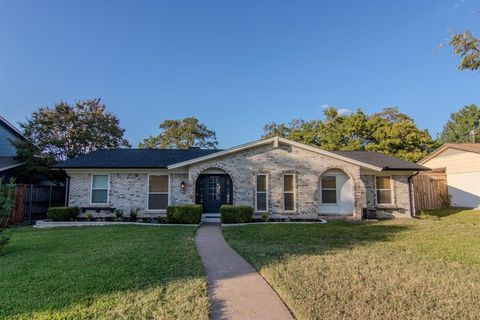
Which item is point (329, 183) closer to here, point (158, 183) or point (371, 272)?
point (158, 183)

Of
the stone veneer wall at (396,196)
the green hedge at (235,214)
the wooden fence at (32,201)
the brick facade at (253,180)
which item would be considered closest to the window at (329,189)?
the brick facade at (253,180)

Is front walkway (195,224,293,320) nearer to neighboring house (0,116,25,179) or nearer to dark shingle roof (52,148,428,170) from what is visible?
dark shingle roof (52,148,428,170)

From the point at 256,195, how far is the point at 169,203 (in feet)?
14.5

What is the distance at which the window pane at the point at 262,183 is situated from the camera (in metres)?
14.2

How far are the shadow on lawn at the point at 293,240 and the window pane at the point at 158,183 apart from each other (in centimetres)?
526

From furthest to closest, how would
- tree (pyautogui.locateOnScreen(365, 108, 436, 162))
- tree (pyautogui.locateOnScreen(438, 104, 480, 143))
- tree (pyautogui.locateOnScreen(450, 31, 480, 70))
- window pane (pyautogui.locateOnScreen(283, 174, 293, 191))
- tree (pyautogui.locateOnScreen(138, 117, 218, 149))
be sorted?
tree (pyautogui.locateOnScreen(438, 104, 480, 143)), tree (pyautogui.locateOnScreen(138, 117, 218, 149)), tree (pyautogui.locateOnScreen(365, 108, 436, 162)), window pane (pyautogui.locateOnScreen(283, 174, 293, 191)), tree (pyautogui.locateOnScreen(450, 31, 480, 70))

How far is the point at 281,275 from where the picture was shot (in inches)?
195

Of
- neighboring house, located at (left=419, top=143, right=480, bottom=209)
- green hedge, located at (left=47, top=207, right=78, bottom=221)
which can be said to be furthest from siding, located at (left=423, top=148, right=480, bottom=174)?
green hedge, located at (left=47, top=207, right=78, bottom=221)

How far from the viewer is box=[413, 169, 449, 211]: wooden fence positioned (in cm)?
1851

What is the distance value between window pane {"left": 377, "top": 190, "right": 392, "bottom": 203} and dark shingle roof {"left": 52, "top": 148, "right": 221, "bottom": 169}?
30.5ft

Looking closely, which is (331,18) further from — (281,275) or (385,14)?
(281,275)

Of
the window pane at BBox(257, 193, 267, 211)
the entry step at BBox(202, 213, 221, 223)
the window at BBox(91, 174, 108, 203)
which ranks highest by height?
the window at BBox(91, 174, 108, 203)

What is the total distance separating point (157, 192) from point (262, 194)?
5.36 metres

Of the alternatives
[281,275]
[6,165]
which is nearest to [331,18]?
[281,275]
